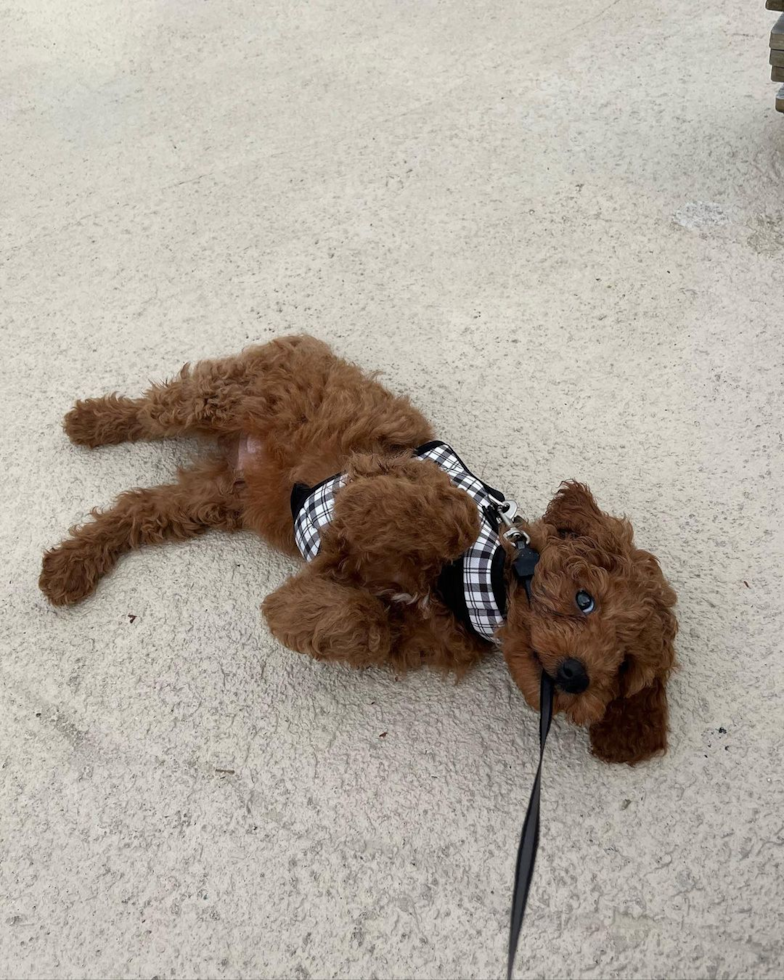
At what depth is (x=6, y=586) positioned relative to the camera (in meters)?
2.56

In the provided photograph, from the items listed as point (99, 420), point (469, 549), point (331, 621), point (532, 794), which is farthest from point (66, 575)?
point (532, 794)

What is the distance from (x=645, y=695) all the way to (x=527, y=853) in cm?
49

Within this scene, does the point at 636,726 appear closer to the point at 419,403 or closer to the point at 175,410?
the point at 419,403

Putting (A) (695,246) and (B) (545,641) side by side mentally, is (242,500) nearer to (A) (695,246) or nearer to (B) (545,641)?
(B) (545,641)

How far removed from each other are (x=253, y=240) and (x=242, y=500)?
54.0 inches

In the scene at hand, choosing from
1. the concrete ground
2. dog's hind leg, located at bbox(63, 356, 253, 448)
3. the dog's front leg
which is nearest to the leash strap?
the concrete ground

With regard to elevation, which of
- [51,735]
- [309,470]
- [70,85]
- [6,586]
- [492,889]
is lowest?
[492,889]

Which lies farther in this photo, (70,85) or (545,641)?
(70,85)

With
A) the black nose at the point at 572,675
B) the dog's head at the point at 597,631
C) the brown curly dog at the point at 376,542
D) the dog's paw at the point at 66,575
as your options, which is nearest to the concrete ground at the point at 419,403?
the dog's paw at the point at 66,575

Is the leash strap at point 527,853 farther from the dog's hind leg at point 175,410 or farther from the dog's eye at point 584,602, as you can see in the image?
the dog's hind leg at point 175,410

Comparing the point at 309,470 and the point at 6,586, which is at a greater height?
the point at 309,470

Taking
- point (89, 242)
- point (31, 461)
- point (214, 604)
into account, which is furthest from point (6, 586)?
point (89, 242)

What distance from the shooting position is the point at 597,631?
6.00ft

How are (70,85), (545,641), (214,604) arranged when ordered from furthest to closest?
(70,85)
(214,604)
(545,641)
